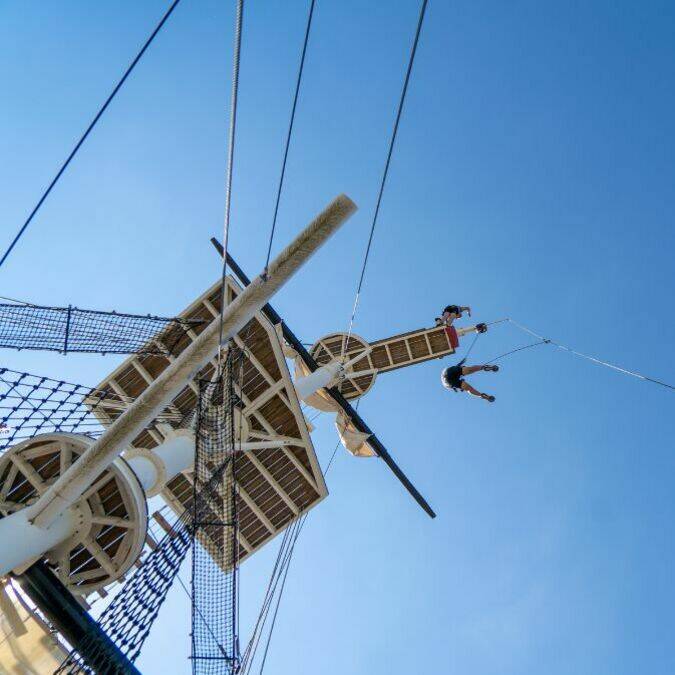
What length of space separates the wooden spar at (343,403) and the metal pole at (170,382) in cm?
1062

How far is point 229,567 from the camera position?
43.1 ft

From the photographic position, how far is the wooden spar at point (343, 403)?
1758cm

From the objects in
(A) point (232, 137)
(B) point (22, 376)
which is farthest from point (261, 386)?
(A) point (232, 137)

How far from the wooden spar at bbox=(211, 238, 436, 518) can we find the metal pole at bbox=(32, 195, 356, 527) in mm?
10616

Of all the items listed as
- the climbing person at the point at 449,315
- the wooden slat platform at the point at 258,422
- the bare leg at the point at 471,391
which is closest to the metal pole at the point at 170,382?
the wooden slat platform at the point at 258,422

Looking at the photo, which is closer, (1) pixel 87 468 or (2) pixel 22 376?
(1) pixel 87 468

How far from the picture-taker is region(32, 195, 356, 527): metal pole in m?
5.99

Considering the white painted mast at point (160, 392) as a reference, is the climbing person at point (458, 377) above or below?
above

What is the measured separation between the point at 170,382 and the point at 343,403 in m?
11.5

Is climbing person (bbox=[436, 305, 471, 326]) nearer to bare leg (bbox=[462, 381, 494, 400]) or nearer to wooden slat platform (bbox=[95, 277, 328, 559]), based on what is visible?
bare leg (bbox=[462, 381, 494, 400])

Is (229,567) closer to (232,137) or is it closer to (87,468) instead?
(87,468)

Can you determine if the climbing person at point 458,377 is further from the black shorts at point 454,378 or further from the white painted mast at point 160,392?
the white painted mast at point 160,392

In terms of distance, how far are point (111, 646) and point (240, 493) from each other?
692 centimetres

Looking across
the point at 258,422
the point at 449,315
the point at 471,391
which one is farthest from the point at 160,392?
the point at 449,315
